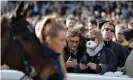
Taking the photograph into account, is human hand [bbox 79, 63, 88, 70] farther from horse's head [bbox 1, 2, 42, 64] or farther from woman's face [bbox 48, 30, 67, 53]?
horse's head [bbox 1, 2, 42, 64]

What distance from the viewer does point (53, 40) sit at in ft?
12.2

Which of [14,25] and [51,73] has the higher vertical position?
[14,25]

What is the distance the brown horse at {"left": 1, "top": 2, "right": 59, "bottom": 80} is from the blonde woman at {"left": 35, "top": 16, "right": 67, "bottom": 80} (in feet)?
0.28

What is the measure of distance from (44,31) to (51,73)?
1.09 feet

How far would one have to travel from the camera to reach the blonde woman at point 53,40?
12.0 feet

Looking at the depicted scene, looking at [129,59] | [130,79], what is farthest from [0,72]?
[129,59]

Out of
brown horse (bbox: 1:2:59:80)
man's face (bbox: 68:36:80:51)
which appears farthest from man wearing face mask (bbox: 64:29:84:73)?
brown horse (bbox: 1:2:59:80)

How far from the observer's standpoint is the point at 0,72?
14.4 ft

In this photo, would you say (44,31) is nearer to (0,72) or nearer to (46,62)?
(46,62)

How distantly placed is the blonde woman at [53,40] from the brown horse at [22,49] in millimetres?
84

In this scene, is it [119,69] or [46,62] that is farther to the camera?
[119,69]

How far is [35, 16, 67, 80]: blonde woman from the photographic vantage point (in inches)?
144

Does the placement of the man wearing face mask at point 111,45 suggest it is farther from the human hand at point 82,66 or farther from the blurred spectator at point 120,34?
the human hand at point 82,66

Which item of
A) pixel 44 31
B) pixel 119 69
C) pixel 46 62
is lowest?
pixel 119 69
